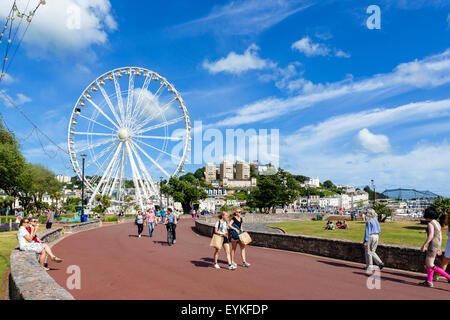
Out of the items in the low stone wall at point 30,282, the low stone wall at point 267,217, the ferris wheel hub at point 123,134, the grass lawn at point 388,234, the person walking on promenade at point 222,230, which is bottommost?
the low stone wall at point 267,217

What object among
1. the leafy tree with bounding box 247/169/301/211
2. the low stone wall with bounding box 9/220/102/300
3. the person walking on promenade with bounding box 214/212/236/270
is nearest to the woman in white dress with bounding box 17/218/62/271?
the low stone wall with bounding box 9/220/102/300

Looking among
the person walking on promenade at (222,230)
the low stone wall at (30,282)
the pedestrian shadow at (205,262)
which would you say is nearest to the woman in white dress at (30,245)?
the low stone wall at (30,282)

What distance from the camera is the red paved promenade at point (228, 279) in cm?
638

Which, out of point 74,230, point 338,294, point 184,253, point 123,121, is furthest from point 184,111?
point 338,294

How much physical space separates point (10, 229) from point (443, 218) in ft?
80.2

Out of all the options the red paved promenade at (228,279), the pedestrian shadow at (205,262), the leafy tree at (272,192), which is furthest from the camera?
the leafy tree at (272,192)

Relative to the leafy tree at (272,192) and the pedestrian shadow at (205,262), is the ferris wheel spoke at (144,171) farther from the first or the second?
the pedestrian shadow at (205,262)

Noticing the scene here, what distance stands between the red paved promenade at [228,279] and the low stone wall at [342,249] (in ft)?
1.32

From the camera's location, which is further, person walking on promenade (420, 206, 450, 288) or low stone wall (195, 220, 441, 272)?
low stone wall (195, 220, 441, 272)

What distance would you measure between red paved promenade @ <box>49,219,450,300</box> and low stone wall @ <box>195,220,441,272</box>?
0.40 meters

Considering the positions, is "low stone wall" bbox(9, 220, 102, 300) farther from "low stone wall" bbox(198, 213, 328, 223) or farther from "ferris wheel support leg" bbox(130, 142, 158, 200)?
"ferris wheel support leg" bbox(130, 142, 158, 200)

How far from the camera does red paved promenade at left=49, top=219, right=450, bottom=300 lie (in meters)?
6.38

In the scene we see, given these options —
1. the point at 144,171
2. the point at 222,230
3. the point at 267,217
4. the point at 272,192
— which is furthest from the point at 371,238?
the point at 272,192
